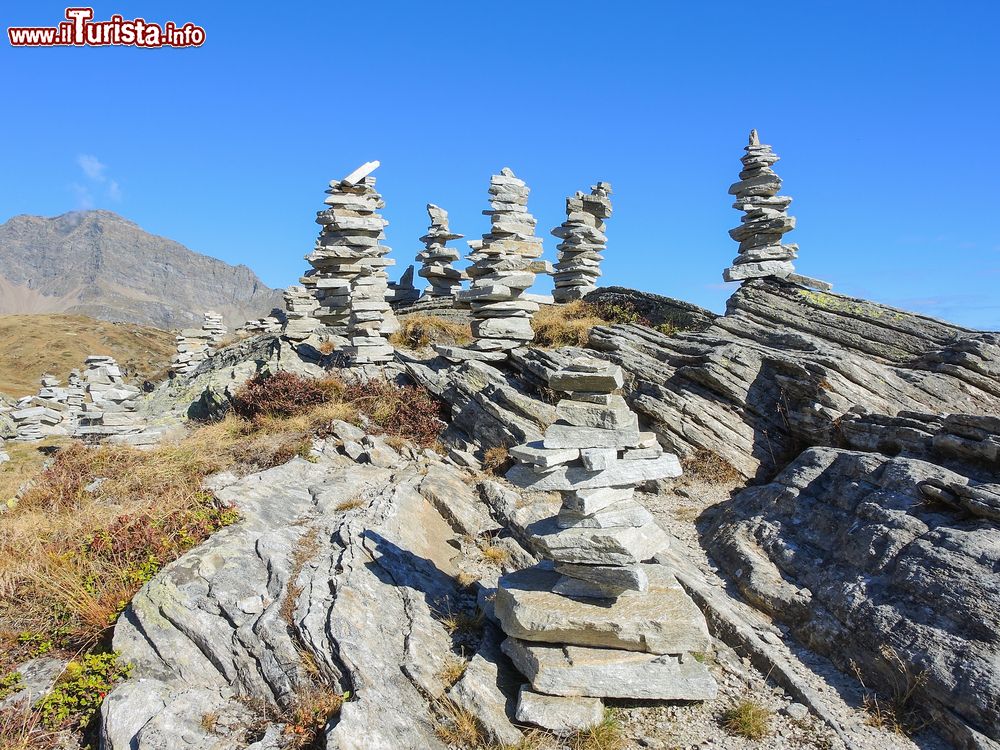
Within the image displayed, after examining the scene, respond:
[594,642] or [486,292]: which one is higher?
[486,292]

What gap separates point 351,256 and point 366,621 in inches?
655

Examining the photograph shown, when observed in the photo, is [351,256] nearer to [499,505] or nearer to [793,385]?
[499,505]

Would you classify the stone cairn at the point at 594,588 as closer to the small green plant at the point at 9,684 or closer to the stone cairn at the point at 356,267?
the small green plant at the point at 9,684

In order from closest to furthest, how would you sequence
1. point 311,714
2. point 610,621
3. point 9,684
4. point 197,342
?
point 311,714 → point 9,684 → point 610,621 → point 197,342

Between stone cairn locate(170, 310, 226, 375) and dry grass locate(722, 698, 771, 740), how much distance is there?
40924 mm

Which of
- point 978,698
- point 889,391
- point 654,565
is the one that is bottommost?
point 978,698

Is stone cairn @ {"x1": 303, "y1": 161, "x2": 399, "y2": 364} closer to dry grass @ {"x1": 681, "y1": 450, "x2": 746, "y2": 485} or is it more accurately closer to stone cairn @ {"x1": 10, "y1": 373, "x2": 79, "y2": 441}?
dry grass @ {"x1": 681, "y1": 450, "x2": 746, "y2": 485}

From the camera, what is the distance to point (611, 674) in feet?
24.2

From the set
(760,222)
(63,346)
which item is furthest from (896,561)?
(63,346)

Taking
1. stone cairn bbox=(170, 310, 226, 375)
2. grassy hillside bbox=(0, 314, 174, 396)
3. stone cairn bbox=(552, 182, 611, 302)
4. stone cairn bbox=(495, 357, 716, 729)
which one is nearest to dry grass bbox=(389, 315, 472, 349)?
stone cairn bbox=(552, 182, 611, 302)

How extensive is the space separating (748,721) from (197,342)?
47.5 m

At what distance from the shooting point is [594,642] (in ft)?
25.1

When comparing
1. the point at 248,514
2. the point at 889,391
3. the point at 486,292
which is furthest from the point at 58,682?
the point at 889,391

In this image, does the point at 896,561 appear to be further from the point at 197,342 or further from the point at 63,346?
the point at 63,346
